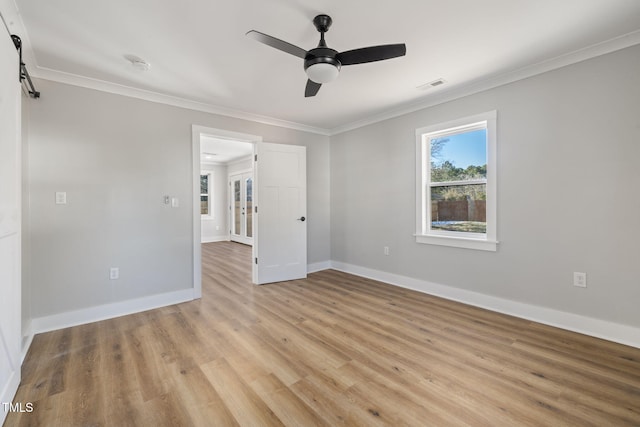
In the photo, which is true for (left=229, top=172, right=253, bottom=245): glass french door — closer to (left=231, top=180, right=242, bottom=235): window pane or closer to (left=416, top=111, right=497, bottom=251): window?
(left=231, top=180, right=242, bottom=235): window pane

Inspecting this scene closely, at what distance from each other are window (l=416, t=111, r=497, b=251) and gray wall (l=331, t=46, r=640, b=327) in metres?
0.10

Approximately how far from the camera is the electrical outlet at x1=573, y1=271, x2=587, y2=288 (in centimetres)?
253

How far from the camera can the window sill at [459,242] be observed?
3111 mm

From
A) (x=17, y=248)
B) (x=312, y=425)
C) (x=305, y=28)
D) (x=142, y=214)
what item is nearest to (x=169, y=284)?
(x=142, y=214)

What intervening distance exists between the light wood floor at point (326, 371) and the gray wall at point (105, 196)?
0.44 meters

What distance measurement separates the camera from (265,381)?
1899mm

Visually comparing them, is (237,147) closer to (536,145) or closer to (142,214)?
(142,214)

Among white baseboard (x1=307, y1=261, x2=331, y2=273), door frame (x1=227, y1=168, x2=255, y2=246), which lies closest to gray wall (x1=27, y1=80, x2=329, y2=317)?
white baseboard (x1=307, y1=261, x2=331, y2=273)

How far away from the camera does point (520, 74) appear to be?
2.84 metres

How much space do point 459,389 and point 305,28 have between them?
2.79 meters

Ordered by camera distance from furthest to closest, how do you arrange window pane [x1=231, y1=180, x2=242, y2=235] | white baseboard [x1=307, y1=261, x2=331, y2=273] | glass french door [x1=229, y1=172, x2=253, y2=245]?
window pane [x1=231, y1=180, x2=242, y2=235]
glass french door [x1=229, y1=172, x2=253, y2=245]
white baseboard [x1=307, y1=261, x2=331, y2=273]

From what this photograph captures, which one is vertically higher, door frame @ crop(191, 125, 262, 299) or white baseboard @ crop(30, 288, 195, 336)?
door frame @ crop(191, 125, 262, 299)

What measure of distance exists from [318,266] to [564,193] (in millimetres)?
3536

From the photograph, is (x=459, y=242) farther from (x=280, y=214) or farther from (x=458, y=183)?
(x=280, y=214)
